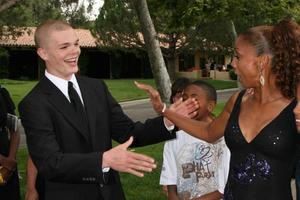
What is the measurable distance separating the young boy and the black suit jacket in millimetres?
415

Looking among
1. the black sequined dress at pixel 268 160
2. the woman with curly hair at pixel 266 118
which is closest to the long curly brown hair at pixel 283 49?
the woman with curly hair at pixel 266 118

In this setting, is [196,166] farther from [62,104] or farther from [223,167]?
[62,104]

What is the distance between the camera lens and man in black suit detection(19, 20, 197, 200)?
271 cm

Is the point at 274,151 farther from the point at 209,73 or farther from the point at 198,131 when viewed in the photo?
the point at 209,73

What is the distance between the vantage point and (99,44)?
38.1 metres

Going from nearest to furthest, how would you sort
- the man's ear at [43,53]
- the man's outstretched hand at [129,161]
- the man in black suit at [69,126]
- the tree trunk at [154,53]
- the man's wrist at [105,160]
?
the man's outstretched hand at [129,161] → the man's wrist at [105,160] → the man in black suit at [69,126] → the man's ear at [43,53] → the tree trunk at [154,53]

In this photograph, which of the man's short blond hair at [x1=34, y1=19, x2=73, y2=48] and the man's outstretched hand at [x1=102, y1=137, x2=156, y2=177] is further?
the man's short blond hair at [x1=34, y1=19, x2=73, y2=48]

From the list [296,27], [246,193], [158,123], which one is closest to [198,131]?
[158,123]

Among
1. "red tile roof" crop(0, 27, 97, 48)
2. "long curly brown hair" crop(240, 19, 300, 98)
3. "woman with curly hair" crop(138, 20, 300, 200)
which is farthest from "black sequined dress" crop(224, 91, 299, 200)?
"red tile roof" crop(0, 27, 97, 48)

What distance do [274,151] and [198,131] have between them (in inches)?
26.5

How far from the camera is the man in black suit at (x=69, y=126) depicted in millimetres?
2713

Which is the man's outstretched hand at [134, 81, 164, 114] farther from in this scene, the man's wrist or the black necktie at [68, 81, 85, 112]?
the man's wrist

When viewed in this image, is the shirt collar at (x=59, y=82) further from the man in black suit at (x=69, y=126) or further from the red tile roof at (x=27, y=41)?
the red tile roof at (x=27, y=41)

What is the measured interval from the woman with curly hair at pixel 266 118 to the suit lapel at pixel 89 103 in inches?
29.7
